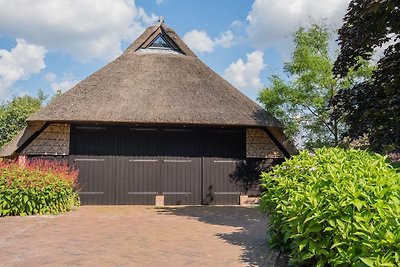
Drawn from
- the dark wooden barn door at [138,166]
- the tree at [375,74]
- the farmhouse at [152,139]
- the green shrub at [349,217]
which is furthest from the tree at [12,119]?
the green shrub at [349,217]

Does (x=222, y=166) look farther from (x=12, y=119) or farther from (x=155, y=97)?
(x=12, y=119)

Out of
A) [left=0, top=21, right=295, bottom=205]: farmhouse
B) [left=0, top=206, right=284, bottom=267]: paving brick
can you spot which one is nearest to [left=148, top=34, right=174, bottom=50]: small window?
[left=0, top=21, right=295, bottom=205]: farmhouse

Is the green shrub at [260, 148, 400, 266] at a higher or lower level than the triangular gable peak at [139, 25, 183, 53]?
lower

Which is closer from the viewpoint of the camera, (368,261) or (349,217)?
(368,261)

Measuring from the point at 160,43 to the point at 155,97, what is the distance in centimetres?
399

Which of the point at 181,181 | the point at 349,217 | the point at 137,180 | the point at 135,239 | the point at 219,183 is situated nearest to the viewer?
the point at 349,217

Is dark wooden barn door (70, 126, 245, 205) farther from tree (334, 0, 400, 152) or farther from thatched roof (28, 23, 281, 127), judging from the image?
tree (334, 0, 400, 152)

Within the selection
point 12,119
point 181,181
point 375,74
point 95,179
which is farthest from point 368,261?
point 12,119

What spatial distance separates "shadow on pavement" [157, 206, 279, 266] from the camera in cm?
617

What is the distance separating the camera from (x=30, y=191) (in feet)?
34.1

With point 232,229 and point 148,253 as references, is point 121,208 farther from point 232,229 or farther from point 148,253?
point 148,253

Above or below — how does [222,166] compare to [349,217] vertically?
above

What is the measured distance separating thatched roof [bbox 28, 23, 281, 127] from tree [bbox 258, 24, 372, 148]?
372 cm

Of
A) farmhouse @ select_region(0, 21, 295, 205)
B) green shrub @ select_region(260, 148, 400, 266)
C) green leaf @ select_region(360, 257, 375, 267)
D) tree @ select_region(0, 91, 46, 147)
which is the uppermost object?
tree @ select_region(0, 91, 46, 147)
